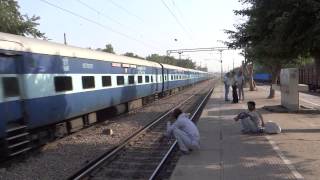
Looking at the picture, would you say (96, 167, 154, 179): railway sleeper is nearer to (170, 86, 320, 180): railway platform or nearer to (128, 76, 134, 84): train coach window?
(170, 86, 320, 180): railway platform

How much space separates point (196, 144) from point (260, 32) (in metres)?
7.07

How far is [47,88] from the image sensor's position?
14523 mm

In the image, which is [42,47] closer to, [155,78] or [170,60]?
[155,78]

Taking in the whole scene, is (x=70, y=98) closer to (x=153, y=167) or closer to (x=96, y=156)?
(x=96, y=156)

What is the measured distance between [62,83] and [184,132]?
4930 mm

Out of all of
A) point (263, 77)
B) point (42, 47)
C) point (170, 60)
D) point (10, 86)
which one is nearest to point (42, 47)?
point (42, 47)

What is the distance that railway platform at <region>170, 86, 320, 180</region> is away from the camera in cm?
1018

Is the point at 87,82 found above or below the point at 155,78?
above

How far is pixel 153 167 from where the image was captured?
12.0m

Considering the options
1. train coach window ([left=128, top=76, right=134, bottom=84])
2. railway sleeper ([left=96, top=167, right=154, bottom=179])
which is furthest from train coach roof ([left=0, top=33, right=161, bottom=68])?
train coach window ([left=128, top=76, right=134, bottom=84])

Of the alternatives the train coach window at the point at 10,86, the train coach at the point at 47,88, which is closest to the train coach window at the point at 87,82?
the train coach at the point at 47,88

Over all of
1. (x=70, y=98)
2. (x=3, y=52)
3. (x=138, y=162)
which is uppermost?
(x=3, y=52)

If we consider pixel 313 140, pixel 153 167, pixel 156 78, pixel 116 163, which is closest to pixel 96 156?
pixel 116 163

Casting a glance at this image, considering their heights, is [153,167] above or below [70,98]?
below
